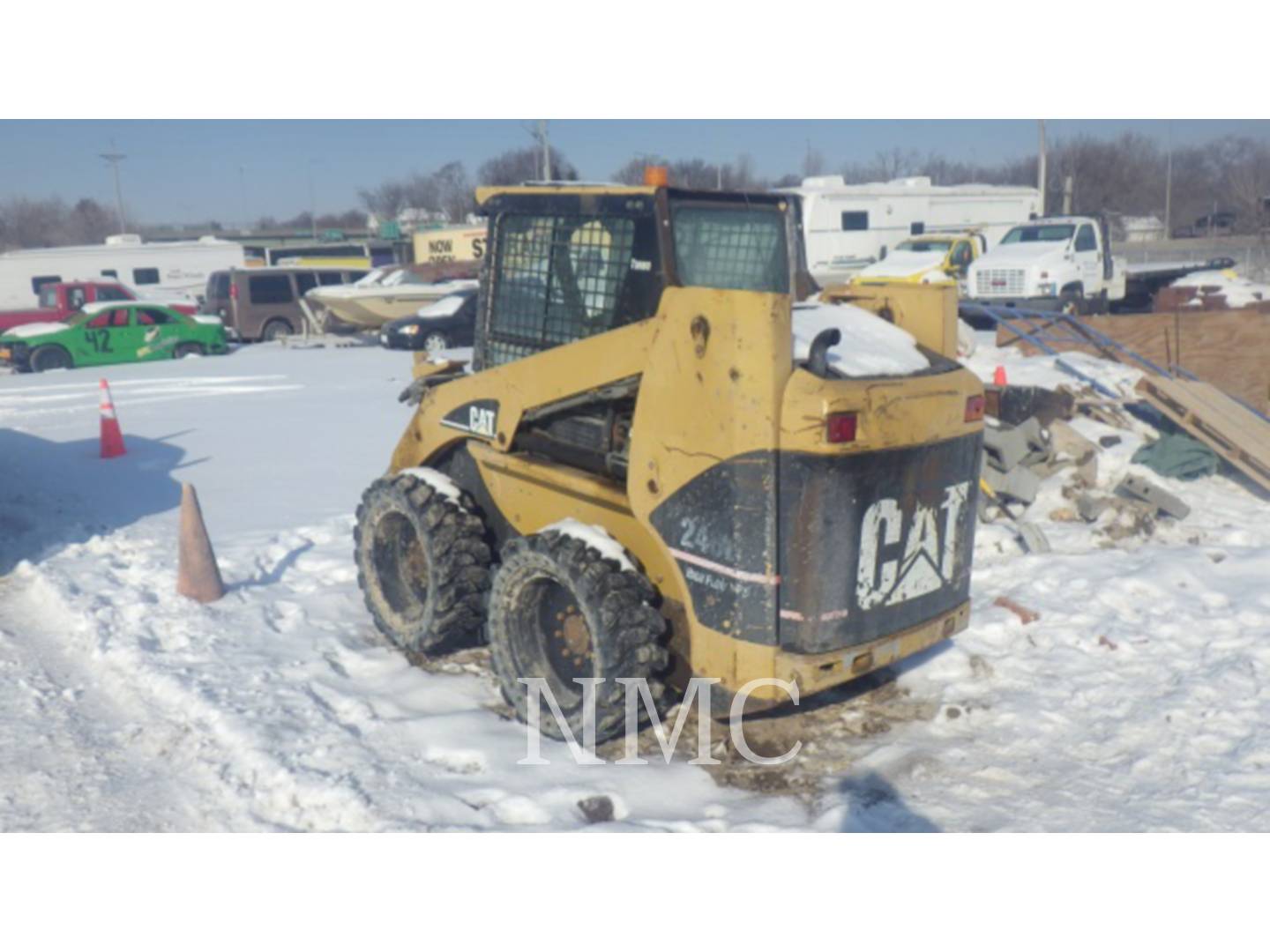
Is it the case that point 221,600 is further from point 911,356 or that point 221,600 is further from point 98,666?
point 911,356

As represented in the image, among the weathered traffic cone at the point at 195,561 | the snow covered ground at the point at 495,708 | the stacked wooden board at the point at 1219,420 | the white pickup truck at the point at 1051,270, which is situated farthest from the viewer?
the white pickup truck at the point at 1051,270

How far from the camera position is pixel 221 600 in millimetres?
6438

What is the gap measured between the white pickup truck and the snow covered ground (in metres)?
11.3

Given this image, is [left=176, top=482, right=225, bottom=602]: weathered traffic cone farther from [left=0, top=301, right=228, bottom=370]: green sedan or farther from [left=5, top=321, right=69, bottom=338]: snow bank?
[left=5, top=321, right=69, bottom=338]: snow bank

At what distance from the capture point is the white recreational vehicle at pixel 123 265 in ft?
101

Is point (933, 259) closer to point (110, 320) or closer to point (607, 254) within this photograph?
point (110, 320)

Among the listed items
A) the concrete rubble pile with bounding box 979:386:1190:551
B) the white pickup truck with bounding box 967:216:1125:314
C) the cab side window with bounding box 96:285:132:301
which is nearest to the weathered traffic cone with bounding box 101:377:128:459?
the concrete rubble pile with bounding box 979:386:1190:551

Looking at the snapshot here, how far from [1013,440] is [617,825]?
225 inches

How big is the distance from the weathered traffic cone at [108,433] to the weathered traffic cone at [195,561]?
4.69m

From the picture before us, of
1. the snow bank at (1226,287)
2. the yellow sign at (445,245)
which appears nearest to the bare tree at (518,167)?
the yellow sign at (445,245)

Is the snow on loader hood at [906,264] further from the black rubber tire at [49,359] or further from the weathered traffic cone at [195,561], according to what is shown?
the weathered traffic cone at [195,561]

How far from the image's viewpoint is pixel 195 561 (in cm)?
640

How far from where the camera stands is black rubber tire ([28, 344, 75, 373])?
1923 cm

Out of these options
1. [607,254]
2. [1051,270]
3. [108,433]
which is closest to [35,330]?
[108,433]
